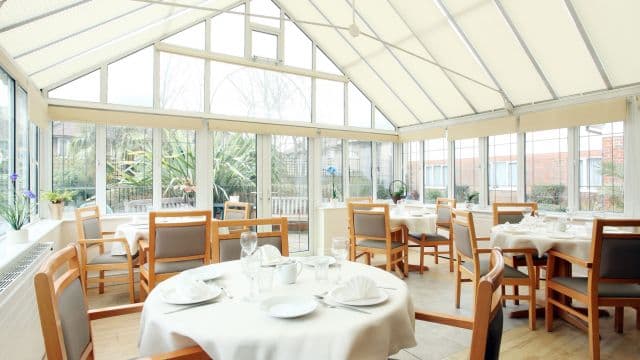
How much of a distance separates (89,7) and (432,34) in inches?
150

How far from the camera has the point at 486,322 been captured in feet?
3.38

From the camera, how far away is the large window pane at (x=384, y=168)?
6820mm

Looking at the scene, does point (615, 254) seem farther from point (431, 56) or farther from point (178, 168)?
point (178, 168)

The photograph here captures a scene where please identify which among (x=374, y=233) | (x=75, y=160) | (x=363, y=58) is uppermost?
(x=363, y=58)

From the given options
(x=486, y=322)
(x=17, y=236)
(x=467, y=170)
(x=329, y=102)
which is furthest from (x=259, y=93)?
(x=486, y=322)

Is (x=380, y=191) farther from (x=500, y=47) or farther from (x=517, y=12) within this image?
(x=517, y=12)

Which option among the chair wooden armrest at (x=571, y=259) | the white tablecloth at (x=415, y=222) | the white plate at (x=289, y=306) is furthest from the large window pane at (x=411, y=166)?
the white plate at (x=289, y=306)

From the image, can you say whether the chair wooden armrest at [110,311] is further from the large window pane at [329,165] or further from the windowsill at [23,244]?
the large window pane at [329,165]

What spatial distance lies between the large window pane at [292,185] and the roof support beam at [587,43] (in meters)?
3.83

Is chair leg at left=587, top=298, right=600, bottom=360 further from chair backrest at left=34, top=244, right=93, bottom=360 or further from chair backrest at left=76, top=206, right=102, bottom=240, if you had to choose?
chair backrest at left=76, top=206, right=102, bottom=240

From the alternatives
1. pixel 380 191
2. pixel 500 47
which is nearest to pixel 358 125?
pixel 380 191

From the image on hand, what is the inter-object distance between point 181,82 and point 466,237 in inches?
166

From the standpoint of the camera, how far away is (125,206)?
473 cm

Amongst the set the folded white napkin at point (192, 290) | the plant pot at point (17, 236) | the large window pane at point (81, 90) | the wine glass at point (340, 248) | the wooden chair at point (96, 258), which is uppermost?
the large window pane at point (81, 90)
